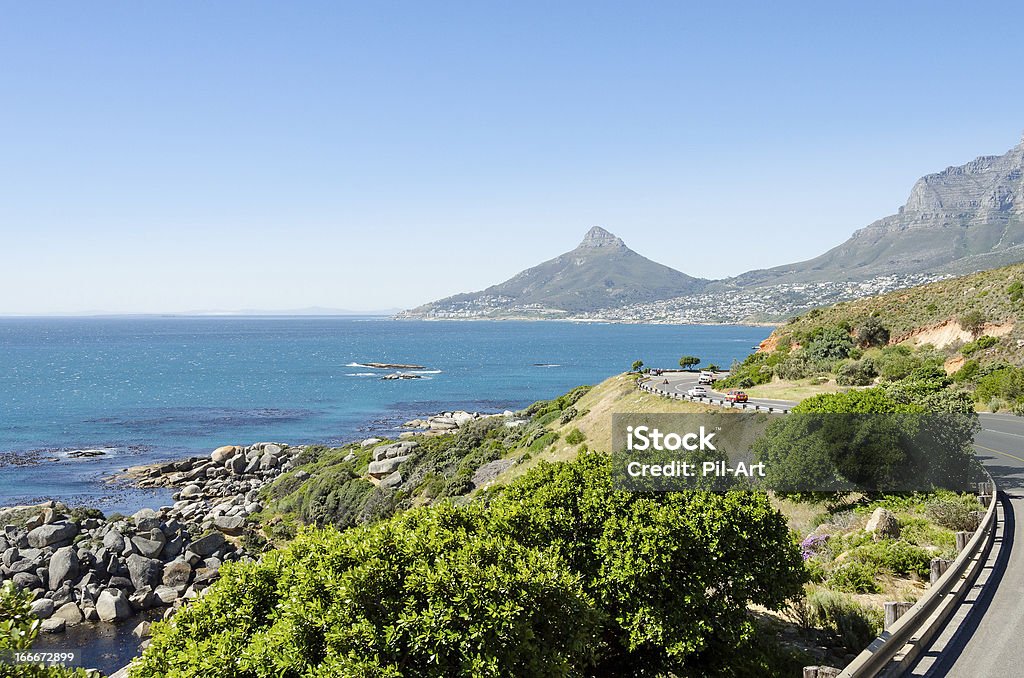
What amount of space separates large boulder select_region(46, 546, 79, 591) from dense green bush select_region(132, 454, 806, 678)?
23720 millimetres

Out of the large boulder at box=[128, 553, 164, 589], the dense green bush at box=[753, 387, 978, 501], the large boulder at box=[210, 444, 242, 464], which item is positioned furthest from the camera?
the large boulder at box=[210, 444, 242, 464]

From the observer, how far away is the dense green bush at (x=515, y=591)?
804cm

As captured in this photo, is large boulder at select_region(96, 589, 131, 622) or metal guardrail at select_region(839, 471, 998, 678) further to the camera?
large boulder at select_region(96, 589, 131, 622)

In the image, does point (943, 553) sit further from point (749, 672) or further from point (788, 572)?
point (749, 672)

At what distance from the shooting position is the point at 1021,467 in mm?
24312

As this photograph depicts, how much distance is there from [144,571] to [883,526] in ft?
95.1

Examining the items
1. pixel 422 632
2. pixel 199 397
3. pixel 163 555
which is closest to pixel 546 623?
pixel 422 632

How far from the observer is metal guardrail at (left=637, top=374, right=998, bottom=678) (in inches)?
354

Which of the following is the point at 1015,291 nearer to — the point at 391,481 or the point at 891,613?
the point at 391,481

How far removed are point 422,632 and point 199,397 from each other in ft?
310

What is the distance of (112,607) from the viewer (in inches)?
1016

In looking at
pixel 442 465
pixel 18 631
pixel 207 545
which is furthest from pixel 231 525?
pixel 18 631

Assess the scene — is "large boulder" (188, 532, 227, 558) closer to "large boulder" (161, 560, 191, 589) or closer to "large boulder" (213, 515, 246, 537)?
"large boulder" (161, 560, 191, 589)

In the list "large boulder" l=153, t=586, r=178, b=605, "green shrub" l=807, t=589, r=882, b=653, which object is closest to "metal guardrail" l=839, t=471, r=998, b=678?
"green shrub" l=807, t=589, r=882, b=653
